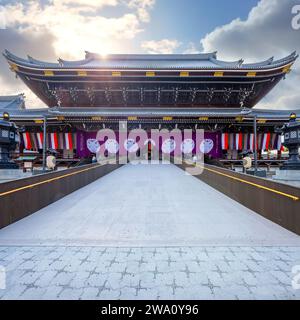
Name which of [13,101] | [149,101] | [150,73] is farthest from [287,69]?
[13,101]

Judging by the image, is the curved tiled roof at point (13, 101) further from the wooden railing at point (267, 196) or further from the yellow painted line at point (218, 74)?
the wooden railing at point (267, 196)

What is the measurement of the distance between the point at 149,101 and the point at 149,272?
18.9 m

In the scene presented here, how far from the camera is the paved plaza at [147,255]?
2244 mm

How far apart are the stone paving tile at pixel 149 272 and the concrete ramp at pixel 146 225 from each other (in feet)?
0.90

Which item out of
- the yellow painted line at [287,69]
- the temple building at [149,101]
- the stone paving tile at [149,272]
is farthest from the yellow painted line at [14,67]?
Answer: the yellow painted line at [287,69]

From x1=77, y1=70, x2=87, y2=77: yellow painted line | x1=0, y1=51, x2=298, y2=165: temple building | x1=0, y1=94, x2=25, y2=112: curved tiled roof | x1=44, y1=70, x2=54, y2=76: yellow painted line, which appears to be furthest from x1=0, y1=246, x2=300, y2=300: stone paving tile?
x1=0, y1=94, x2=25, y2=112: curved tiled roof

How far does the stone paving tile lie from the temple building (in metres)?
14.6

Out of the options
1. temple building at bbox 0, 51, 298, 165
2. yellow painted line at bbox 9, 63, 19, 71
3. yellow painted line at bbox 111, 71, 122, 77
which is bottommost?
temple building at bbox 0, 51, 298, 165

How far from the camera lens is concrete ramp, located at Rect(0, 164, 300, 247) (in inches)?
137

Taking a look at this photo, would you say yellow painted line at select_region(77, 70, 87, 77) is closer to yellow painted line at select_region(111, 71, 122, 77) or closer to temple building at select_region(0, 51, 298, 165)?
temple building at select_region(0, 51, 298, 165)

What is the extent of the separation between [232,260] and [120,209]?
325 cm

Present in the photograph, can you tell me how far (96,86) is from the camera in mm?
18281
